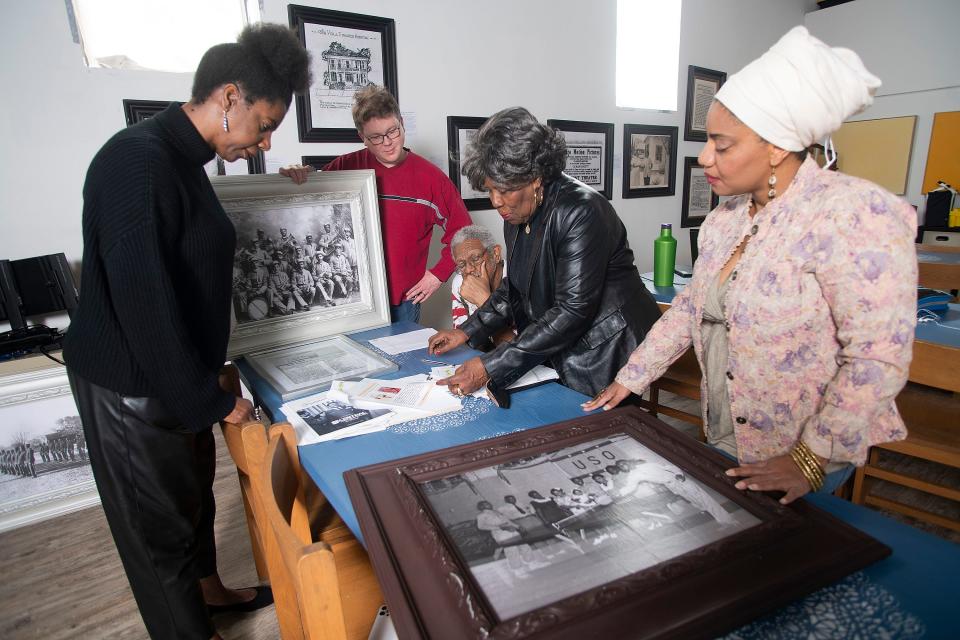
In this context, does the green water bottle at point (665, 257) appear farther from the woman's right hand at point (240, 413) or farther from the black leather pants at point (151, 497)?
the black leather pants at point (151, 497)

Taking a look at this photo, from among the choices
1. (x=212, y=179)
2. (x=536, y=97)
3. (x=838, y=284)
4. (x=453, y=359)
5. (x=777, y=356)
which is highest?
(x=536, y=97)

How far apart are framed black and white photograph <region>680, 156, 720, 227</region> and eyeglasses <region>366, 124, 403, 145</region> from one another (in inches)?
124

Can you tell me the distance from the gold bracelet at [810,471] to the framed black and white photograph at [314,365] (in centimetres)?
110

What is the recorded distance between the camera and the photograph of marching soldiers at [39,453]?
2.23 m

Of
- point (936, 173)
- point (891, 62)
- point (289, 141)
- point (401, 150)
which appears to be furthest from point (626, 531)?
point (891, 62)

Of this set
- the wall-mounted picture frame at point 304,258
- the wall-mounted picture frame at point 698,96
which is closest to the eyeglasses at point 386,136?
the wall-mounted picture frame at point 304,258

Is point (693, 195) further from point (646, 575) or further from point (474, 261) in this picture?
point (646, 575)

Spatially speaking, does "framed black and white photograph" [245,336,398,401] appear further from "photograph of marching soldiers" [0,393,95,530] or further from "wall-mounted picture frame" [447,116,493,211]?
"wall-mounted picture frame" [447,116,493,211]

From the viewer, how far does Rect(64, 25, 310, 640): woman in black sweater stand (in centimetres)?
109

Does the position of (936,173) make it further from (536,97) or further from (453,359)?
(453,359)

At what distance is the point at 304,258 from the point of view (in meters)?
1.99

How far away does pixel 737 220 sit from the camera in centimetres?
116

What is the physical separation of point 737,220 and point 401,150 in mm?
1580

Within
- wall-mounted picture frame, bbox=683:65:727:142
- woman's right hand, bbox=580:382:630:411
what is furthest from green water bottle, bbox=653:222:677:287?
wall-mounted picture frame, bbox=683:65:727:142
